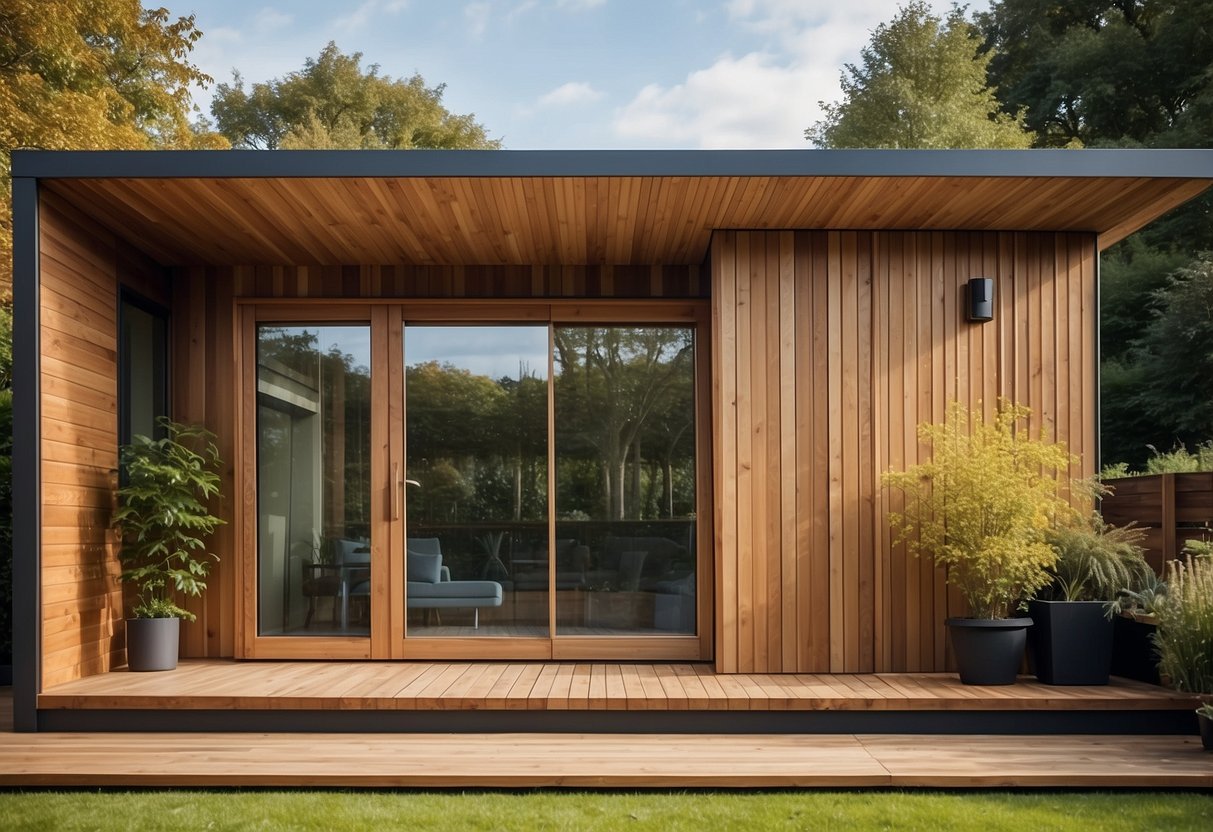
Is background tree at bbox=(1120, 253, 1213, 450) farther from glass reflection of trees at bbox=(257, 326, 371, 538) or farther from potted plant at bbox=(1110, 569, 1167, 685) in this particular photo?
glass reflection of trees at bbox=(257, 326, 371, 538)

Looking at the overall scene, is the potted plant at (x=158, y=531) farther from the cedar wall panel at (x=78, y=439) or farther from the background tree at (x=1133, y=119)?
the background tree at (x=1133, y=119)

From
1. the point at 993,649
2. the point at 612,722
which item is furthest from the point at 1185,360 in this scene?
the point at 612,722

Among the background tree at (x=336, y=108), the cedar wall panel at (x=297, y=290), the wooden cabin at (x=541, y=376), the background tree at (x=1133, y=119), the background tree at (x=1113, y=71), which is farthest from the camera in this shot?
the background tree at (x=336, y=108)

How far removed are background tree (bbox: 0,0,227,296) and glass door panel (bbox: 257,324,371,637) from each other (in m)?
4.74

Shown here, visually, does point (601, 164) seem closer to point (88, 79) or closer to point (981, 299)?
point (981, 299)

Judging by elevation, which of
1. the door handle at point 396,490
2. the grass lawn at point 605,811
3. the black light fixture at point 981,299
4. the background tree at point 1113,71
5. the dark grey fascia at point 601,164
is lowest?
the grass lawn at point 605,811

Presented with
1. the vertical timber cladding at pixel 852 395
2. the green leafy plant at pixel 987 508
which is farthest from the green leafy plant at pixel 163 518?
the green leafy plant at pixel 987 508

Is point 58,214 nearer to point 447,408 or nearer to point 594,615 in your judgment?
point 447,408

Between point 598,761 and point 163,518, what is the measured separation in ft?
9.04

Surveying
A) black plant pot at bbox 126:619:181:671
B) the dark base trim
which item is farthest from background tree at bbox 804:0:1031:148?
black plant pot at bbox 126:619:181:671

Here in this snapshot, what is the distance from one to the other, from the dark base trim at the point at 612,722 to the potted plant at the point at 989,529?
1.19 ft

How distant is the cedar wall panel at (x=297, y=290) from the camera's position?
20.9 feet

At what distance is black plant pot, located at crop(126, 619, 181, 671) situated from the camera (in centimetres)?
570

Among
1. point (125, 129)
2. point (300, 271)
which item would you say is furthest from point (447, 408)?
point (125, 129)
